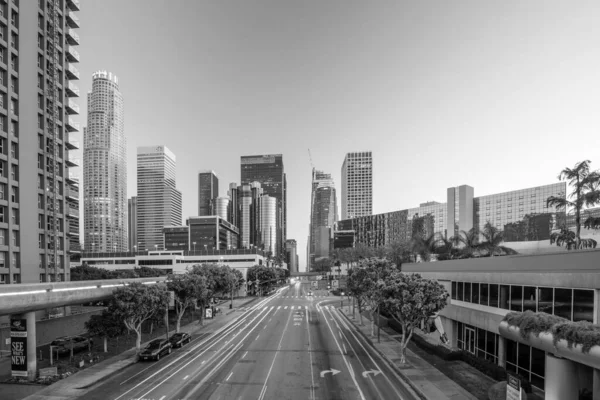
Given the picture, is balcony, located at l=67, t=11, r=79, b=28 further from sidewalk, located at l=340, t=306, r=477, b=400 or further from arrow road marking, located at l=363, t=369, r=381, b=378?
arrow road marking, located at l=363, t=369, r=381, b=378

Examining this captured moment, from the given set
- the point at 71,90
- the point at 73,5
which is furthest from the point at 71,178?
the point at 73,5

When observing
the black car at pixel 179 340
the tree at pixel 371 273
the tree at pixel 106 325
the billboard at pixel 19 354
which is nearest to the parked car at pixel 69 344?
the tree at pixel 106 325

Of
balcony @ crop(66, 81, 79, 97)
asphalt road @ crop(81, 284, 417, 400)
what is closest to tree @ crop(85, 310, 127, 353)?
asphalt road @ crop(81, 284, 417, 400)

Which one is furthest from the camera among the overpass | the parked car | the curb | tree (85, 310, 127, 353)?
the parked car

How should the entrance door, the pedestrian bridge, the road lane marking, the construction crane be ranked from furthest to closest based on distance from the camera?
the construction crane, the entrance door, the road lane marking, the pedestrian bridge

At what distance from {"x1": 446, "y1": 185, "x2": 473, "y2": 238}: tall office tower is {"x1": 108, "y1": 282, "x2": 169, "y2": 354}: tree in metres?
151

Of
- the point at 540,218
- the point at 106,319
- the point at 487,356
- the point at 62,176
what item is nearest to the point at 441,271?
the point at 487,356

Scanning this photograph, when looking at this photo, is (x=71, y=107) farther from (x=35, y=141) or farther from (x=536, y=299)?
(x=536, y=299)

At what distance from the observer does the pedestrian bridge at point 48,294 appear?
2608 cm

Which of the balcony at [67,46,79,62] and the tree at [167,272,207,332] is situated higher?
the balcony at [67,46,79,62]

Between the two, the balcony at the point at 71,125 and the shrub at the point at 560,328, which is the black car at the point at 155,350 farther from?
the balcony at the point at 71,125

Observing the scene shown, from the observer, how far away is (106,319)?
35.1 meters

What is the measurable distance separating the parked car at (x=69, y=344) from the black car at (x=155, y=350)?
7.84 meters

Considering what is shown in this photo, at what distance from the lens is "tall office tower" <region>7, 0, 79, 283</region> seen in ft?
160
